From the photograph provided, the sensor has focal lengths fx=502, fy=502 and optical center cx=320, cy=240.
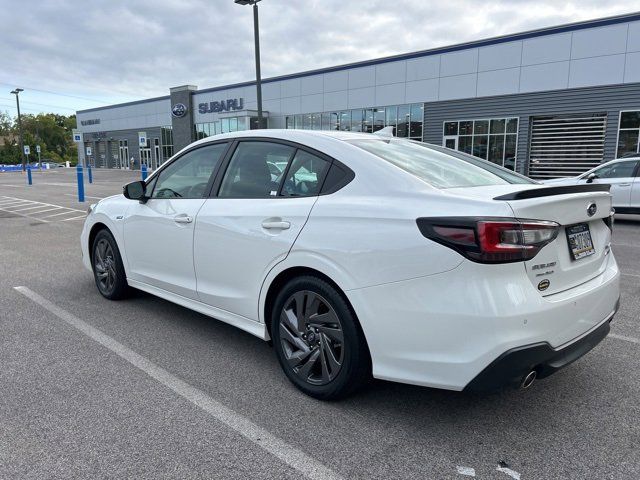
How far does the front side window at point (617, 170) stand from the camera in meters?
11.5

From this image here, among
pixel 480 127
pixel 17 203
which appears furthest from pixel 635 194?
pixel 17 203

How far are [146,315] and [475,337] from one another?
3344 mm

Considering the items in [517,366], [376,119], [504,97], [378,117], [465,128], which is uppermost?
[504,97]

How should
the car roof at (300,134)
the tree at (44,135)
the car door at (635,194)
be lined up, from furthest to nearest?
1. the tree at (44,135)
2. the car door at (635,194)
3. the car roof at (300,134)

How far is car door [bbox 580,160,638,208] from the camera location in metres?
11.3

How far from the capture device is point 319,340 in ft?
9.86

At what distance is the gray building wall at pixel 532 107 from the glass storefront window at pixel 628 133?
0.19m

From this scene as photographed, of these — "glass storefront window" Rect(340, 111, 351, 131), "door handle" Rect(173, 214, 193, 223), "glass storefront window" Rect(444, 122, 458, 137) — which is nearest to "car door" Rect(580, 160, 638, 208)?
"door handle" Rect(173, 214, 193, 223)

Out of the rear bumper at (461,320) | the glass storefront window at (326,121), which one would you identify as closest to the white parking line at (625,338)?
the rear bumper at (461,320)

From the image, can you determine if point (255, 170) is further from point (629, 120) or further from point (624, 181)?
point (629, 120)

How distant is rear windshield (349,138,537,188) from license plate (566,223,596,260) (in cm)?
60

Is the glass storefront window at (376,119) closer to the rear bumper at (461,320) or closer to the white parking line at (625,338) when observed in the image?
the white parking line at (625,338)

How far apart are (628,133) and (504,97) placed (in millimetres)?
5803

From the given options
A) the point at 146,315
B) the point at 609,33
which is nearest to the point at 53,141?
the point at 609,33
